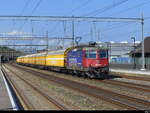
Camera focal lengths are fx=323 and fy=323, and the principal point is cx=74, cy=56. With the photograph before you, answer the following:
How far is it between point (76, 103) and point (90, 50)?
14.7m

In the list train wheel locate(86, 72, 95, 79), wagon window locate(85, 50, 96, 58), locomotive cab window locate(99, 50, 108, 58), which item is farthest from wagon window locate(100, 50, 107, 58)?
train wheel locate(86, 72, 95, 79)

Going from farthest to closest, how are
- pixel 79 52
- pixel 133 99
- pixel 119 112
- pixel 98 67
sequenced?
pixel 79 52 → pixel 98 67 → pixel 133 99 → pixel 119 112

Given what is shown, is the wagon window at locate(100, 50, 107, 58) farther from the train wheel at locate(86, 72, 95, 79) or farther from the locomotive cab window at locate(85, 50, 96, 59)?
the train wheel at locate(86, 72, 95, 79)

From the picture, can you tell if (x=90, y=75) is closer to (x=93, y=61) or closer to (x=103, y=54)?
(x=93, y=61)

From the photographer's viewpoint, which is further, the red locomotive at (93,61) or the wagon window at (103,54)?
the wagon window at (103,54)

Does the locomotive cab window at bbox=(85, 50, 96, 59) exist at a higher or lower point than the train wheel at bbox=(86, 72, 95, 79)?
higher

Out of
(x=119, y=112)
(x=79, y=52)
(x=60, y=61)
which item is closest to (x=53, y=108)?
(x=119, y=112)

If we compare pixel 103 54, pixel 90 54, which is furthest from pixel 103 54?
pixel 90 54

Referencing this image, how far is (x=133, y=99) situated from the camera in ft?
51.1

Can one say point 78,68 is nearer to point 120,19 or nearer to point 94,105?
point 120,19

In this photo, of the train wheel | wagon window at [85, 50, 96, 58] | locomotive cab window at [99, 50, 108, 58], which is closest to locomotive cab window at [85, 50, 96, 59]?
wagon window at [85, 50, 96, 58]

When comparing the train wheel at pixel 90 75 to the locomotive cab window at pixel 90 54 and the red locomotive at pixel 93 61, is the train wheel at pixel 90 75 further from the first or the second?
the locomotive cab window at pixel 90 54

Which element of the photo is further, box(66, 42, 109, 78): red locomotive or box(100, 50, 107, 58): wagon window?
box(100, 50, 107, 58): wagon window

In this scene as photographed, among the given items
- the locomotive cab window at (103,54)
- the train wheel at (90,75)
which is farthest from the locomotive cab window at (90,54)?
the train wheel at (90,75)
